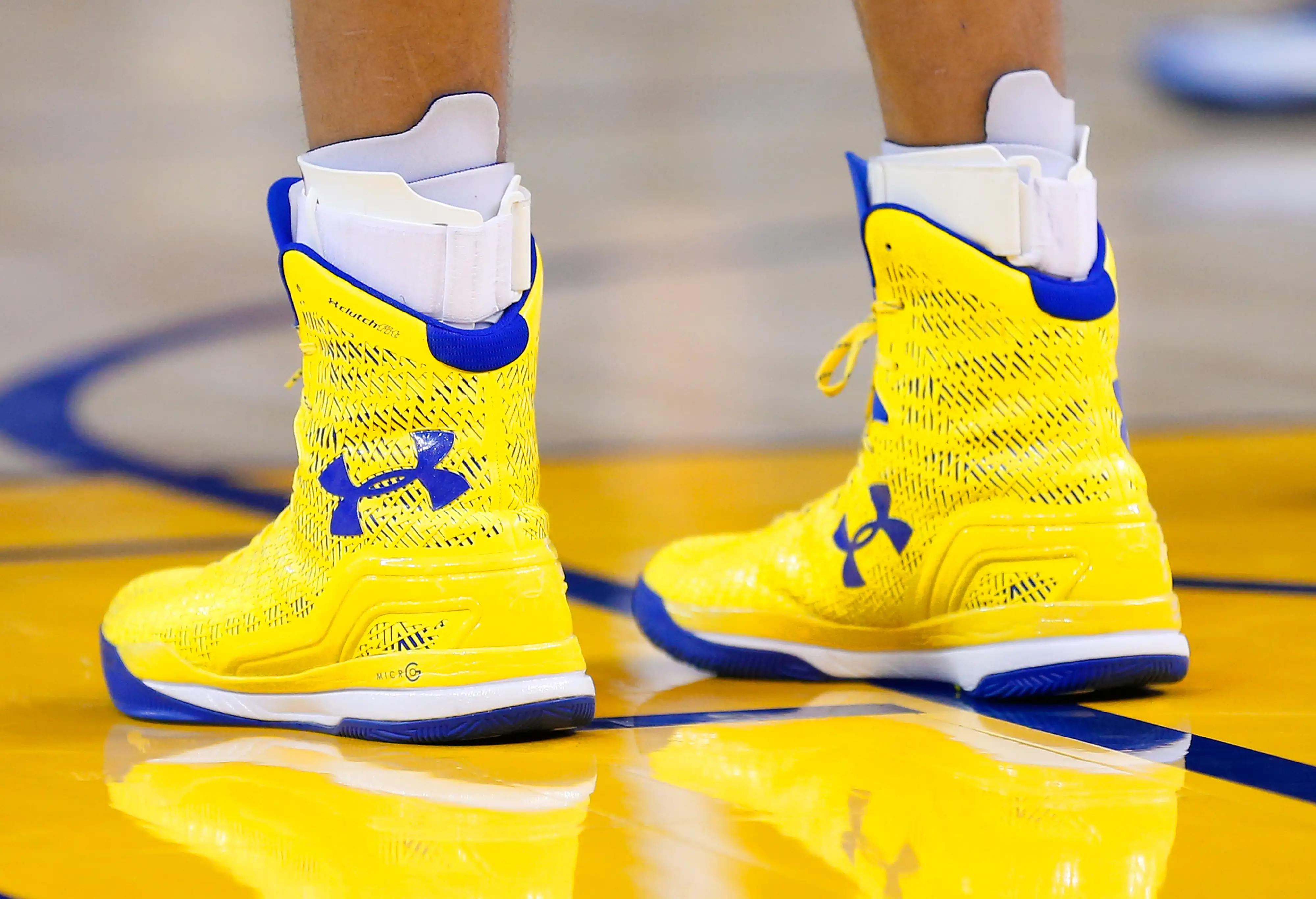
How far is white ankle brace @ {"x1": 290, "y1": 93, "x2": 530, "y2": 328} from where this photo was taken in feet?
3.24

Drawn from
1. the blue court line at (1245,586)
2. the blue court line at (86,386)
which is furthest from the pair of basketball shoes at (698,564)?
the blue court line at (86,386)

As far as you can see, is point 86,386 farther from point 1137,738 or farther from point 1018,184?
point 1137,738

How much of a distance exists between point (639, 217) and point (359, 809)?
4.31 meters

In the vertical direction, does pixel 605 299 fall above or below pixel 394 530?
below

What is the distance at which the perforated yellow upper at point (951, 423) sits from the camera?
3.59 feet

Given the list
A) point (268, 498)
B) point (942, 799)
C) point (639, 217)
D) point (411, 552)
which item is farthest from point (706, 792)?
point (639, 217)

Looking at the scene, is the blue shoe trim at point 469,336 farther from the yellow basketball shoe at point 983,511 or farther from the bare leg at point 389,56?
the yellow basketball shoe at point 983,511

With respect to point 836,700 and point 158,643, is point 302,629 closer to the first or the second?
point 158,643

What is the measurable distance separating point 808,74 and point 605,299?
5.79m

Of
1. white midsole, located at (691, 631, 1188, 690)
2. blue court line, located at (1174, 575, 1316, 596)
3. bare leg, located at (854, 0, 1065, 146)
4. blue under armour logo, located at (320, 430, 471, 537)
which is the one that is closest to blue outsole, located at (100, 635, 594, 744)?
blue under armour logo, located at (320, 430, 471, 537)

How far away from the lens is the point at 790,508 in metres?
1.79

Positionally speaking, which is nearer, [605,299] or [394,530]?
[394,530]

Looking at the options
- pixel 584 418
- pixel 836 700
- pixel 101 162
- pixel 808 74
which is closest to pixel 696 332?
pixel 584 418

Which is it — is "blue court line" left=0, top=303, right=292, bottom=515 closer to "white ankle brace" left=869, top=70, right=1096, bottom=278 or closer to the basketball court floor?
the basketball court floor
